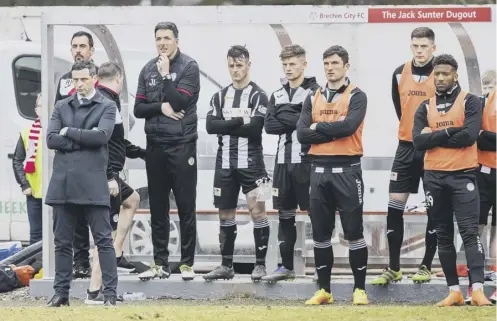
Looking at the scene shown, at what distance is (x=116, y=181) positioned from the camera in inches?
488

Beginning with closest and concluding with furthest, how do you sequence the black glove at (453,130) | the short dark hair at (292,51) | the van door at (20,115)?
the black glove at (453,130)
the short dark hair at (292,51)
the van door at (20,115)

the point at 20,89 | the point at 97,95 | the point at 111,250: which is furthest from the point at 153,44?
the point at 20,89

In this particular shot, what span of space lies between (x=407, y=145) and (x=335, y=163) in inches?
37.5

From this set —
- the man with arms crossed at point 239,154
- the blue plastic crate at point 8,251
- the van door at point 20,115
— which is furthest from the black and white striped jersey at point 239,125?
the van door at point 20,115

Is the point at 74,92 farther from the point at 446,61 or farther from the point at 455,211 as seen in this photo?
the point at 455,211

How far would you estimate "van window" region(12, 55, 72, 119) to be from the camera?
1730 cm

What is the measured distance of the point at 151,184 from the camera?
12.8 metres

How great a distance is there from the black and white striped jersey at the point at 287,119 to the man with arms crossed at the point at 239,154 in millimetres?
183

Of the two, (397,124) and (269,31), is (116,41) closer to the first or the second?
(269,31)

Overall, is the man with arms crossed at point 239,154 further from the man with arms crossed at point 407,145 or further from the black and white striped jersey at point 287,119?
the man with arms crossed at point 407,145

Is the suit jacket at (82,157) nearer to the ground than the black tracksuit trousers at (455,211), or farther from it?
farther from it

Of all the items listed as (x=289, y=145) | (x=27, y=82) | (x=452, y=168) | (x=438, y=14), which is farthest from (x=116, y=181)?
(x=27, y=82)

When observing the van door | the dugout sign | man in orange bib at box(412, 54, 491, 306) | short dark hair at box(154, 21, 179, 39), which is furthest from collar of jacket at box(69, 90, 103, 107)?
the van door

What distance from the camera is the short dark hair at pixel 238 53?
1273 cm
